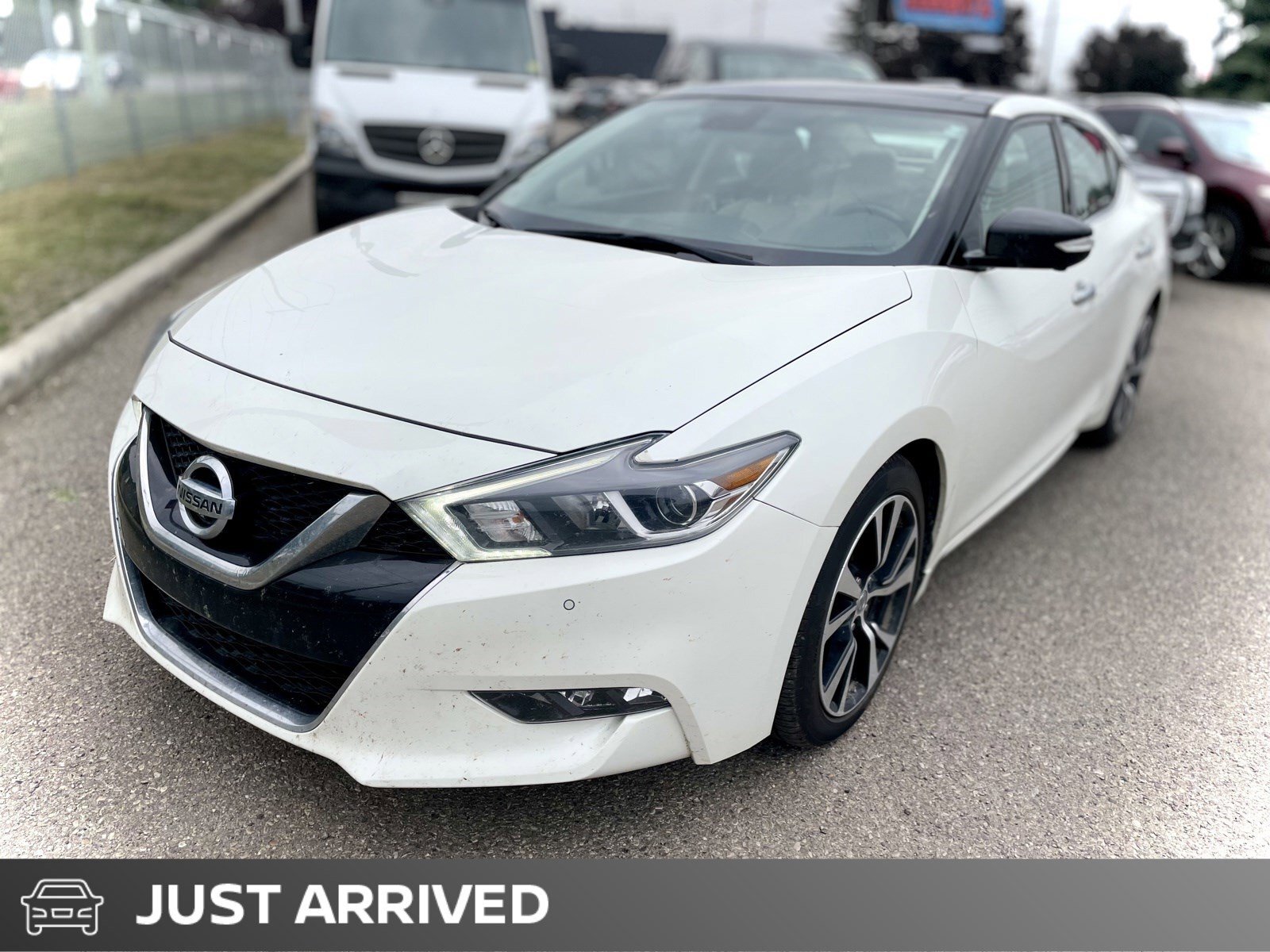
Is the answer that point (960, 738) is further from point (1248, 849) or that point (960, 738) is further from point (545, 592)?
point (545, 592)

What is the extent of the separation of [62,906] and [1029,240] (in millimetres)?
2774

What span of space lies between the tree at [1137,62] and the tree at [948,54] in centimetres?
499

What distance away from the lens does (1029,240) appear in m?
3.00

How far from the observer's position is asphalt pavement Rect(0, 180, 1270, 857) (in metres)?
2.39

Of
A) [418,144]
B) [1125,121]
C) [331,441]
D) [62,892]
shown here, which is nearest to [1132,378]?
[331,441]

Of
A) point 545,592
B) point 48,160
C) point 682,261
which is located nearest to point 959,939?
point 545,592

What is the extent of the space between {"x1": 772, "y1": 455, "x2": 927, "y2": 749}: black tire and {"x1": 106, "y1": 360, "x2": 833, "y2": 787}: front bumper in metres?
0.10

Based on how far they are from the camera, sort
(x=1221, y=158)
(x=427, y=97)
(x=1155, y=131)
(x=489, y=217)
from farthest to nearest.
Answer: (x=1155, y=131) < (x=1221, y=158) < (x=427, y=97) < (x=489, y=217)

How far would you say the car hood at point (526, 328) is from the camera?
2.23 m

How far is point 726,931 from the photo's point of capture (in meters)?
2.19

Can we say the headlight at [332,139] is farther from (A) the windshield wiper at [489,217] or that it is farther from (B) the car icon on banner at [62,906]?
(B) the car icon on banner at [62,906]

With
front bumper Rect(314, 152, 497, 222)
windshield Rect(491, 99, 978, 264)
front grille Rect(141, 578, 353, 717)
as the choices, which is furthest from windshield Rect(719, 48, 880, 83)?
front grille Rect(141, 578, 353, 717)

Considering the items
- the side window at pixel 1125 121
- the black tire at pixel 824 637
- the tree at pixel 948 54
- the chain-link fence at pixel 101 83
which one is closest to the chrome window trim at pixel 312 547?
the black tire at pixel 824 637

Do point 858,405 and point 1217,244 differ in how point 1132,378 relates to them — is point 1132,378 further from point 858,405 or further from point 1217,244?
point 1217,244
